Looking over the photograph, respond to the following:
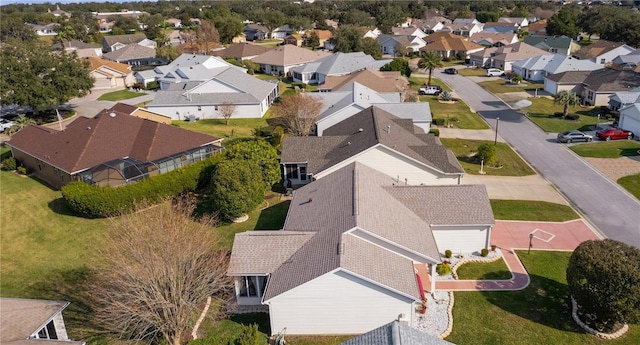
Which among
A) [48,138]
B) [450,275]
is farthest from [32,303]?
[48,138]

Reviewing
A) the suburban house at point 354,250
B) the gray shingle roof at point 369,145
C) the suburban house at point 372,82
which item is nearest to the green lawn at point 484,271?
the suburban house at point 354,250

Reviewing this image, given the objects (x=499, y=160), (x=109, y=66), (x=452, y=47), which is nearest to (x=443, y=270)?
(x=499, y=160)

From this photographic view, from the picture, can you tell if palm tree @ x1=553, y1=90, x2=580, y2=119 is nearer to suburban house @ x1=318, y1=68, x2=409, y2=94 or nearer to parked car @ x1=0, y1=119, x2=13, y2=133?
suburban house @ x1=318, y1=68, x2=409, y2=94

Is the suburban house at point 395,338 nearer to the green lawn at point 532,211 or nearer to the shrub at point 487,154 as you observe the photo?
the green lawn at point 532,211

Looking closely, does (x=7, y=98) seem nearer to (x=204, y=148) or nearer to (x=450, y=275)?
(x=204, y=148)

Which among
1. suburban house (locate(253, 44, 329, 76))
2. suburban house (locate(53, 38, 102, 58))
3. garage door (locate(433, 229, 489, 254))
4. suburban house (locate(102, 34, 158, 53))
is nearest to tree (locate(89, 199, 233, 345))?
garage door (locate(433, 229, 489, 254))

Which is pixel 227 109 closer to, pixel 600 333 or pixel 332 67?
pixel 332 67
